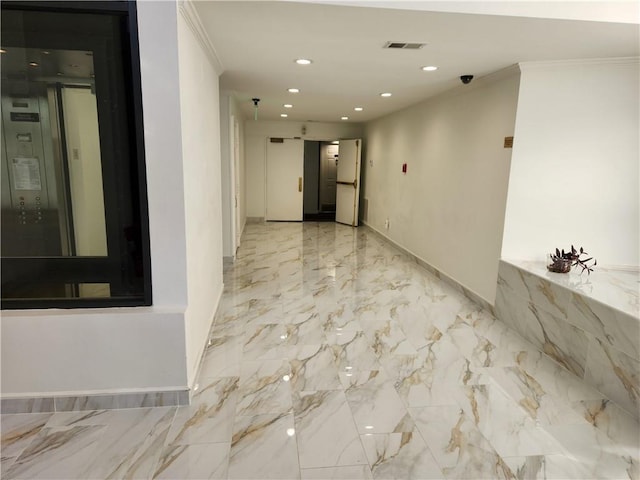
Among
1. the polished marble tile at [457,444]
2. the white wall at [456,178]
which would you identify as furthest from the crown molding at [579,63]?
the polished marble tile at [457,444]

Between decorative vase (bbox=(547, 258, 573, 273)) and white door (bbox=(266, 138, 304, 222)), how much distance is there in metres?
6.15

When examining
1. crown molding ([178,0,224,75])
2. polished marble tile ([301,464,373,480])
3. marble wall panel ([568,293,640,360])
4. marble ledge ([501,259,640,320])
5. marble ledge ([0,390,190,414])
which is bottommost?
polished marble tile ([301,464,373,480])

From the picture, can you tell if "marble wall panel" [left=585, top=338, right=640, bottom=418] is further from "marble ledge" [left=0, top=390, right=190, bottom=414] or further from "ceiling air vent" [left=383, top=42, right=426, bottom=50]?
"marble ledge" [left=0, top=390, right=190, bottom=414]

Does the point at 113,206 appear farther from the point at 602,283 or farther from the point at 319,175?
the point at 319,175

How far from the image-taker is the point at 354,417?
2119 millimetres

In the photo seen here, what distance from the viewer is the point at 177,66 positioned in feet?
6.36

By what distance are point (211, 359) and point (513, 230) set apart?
2767mm

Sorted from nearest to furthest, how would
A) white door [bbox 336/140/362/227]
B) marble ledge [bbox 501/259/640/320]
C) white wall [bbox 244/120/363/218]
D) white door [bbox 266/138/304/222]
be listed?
marble ledge [bbox 501/259/640/320], white door [bbox 336/140/362/227], white wall [bbox 244/120/363/218], white door [bbox 266/138/304/222]

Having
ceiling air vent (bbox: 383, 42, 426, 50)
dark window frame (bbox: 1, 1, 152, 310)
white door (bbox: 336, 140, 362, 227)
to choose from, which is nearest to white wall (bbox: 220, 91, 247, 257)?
ceiling air vent (bbox: 383, 42, 426, 50)

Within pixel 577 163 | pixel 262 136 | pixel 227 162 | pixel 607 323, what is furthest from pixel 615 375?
pixel 262 136

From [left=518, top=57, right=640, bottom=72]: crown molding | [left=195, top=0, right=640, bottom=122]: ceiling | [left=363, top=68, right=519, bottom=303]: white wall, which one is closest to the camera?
[left=195, top=0, right=640, bottom=122]: ceiling

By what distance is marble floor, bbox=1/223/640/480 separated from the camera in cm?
178

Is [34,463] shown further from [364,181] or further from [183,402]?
[364,181]

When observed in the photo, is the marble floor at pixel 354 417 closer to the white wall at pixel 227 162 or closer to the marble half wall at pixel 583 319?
the marble half wall at pixel 583 319
